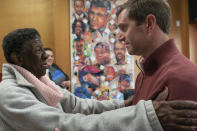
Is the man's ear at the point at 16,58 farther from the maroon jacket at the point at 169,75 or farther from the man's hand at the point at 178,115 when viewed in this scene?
the man's hand at the point at 178,115

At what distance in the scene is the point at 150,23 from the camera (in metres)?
1.28

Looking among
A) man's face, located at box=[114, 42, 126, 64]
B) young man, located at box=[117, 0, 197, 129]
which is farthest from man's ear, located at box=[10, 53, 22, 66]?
man's face, located at box=[114, 42, 126, 64]

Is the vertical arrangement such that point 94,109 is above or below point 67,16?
below

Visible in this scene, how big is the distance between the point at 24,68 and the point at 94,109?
652mm

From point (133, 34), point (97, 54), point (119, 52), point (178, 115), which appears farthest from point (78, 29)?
point (178, 115)

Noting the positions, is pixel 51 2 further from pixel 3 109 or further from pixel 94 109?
pixel 3 109

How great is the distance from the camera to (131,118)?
90 cm

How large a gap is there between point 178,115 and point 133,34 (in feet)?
2.11

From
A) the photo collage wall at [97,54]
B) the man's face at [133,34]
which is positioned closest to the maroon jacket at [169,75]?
the man's face at [133,34]

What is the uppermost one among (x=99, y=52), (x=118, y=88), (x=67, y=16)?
(x=67, y=16)

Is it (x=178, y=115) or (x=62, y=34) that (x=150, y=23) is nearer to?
(x=178, y=115)

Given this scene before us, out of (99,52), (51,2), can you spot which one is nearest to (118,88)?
(99,52)

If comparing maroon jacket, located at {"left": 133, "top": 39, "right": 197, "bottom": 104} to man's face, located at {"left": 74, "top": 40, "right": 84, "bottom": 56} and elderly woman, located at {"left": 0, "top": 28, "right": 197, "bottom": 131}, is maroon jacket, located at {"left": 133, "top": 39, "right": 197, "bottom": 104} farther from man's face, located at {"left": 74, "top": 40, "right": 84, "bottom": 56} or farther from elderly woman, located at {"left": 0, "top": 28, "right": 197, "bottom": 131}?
man's face, located at {"left": 74, "top": 40, "right": 84, "bottom": 56}

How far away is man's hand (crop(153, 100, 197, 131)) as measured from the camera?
80cm
